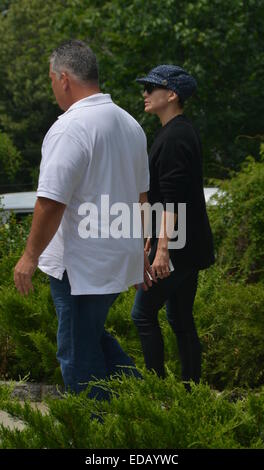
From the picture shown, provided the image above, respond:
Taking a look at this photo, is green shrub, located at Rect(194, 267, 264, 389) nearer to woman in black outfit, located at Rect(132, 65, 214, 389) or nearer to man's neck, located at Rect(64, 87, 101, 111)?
woman in black outfit, located at Rect(132, 65, 214, 389)

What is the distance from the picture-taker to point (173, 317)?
16.7ft

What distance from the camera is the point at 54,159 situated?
161 inches

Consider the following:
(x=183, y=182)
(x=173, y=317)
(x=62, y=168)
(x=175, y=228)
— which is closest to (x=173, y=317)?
(x=173, y=317)

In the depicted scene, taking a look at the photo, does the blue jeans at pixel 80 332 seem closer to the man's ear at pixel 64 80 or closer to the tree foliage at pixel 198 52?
the man's ear at pixel 64 80

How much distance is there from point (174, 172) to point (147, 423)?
201 centimetres

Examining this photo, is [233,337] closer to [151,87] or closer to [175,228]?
[175,228]

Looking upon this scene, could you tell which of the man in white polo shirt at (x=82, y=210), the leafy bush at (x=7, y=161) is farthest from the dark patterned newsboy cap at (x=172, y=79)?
the leafy bush at (x=7, y=161)

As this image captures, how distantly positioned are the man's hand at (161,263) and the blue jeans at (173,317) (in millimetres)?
62

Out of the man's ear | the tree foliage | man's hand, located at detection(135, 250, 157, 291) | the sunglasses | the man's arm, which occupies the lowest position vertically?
man's hand, located at detection(135, 250, 157, 291)

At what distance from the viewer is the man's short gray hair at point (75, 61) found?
13.9ft

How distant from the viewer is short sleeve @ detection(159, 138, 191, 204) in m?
4.86

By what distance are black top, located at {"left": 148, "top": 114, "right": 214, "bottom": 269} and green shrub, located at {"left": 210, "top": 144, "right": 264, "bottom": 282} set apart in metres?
2.59

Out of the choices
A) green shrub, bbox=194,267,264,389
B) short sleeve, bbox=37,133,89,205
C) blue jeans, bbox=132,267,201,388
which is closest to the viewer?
short sleeve, bbox=37,133,89,205

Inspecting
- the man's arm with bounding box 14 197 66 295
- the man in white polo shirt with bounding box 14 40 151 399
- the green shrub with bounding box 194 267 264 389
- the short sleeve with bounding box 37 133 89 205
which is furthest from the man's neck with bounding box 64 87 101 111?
the green shrub with bounding box 194 267 264 389
